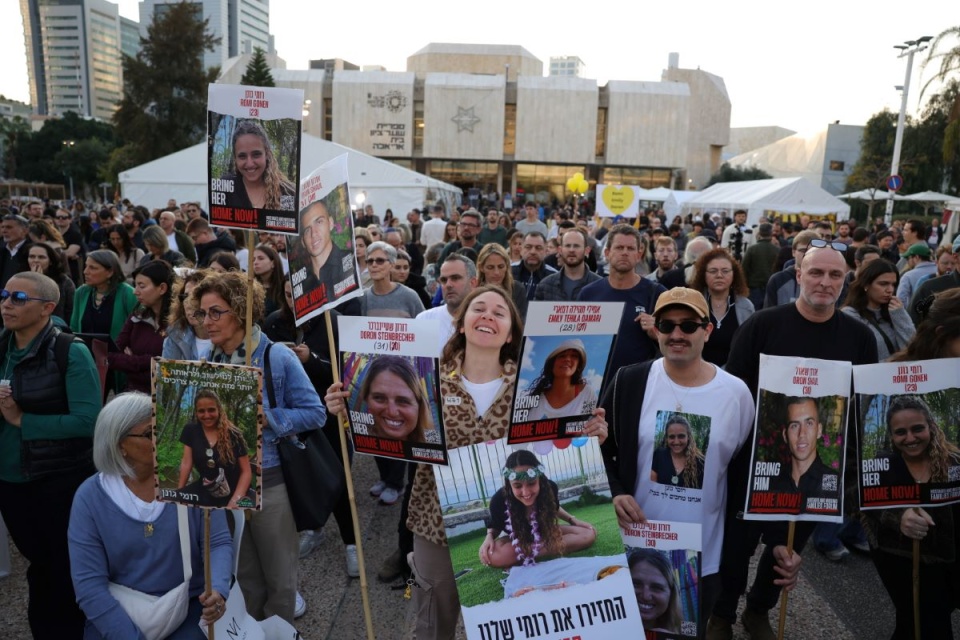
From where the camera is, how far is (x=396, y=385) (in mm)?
2496

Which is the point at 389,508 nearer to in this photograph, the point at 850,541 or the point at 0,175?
the point at 850,541

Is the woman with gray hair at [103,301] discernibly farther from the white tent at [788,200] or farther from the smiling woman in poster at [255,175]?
the white tent at [788,200]

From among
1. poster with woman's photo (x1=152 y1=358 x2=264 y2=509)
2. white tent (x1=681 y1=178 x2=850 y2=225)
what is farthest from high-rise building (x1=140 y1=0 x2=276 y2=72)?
poster with woman's photo (x1=152 y1=358 x2=264 y2=509)

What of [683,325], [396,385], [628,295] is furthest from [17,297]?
[628,295]

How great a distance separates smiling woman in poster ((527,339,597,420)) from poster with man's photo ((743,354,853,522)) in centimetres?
62

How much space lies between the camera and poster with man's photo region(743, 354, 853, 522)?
91.4 inches

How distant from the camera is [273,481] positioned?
10.2 ft

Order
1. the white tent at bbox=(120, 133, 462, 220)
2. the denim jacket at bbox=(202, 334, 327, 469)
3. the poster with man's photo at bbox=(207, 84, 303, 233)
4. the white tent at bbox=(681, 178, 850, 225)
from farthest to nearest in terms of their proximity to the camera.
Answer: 1. the white tent at bbox=(681, 178, 850, 225)
2. the white tent at bbox=(120, 133, 462, 220)
3. the denim jacket at bbox=(202, 334, 327, 469)
4. the poster with man's photo at bbox=(207, 84, 303, 233)

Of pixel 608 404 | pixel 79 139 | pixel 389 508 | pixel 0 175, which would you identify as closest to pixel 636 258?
pixel 608 404

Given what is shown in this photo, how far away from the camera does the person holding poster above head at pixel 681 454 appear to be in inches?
98.9

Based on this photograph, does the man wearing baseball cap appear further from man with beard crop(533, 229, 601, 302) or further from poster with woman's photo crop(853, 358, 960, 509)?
man with beard crop(533, 229, 601, 302)

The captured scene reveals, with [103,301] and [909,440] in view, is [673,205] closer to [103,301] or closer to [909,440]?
[103,301]

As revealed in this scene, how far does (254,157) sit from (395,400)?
3.91 ft

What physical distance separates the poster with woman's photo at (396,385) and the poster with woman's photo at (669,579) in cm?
83
